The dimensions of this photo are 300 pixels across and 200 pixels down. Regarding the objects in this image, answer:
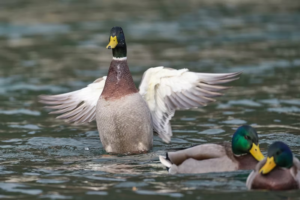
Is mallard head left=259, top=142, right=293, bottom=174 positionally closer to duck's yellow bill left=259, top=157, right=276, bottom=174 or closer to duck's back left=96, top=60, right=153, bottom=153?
duck's yellow bill left=259, top=157, right=276, bottom=174

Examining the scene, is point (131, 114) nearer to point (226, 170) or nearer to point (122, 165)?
point (122, 165)

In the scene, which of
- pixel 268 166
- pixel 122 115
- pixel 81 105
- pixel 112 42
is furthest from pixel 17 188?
pixel 81 105

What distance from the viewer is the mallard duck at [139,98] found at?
9.80 m

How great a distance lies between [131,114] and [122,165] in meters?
0.91

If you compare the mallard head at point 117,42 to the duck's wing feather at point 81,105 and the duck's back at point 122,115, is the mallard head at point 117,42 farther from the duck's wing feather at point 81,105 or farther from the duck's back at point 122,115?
the duck's wing feather at point 81,105

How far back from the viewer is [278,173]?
781 centimetres

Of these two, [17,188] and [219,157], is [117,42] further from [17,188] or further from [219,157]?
[17,188]

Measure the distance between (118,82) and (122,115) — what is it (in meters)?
0.48

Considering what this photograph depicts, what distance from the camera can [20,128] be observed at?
11922mm

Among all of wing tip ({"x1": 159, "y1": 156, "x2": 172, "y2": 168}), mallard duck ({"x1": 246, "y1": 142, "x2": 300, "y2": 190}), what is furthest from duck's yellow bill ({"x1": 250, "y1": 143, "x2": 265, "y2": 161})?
wing tip ({"x1": 159, "y1": 156, "x2": 172, "y2": 168})

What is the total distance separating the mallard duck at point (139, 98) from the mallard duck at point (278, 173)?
96.0 inches

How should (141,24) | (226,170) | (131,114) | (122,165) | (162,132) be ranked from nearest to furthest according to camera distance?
1. (226,170)
2. (122,165)
3. (131,114)
4. (162,132)
5. (141,24)

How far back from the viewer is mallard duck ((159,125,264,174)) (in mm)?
8469

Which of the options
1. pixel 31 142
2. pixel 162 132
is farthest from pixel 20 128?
pixel 162 132
